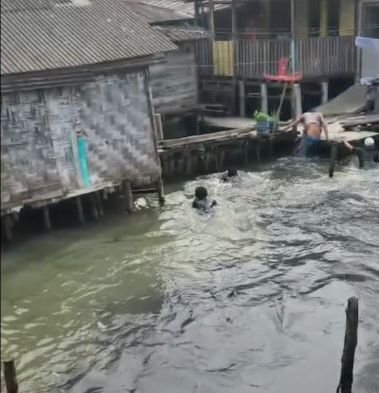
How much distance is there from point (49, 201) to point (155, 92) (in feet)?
57.1

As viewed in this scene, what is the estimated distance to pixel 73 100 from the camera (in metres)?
9.34

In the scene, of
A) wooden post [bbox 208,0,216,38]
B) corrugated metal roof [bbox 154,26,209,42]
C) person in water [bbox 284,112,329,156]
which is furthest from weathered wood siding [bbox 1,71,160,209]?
wooden post [bbox 208,0,216,38]

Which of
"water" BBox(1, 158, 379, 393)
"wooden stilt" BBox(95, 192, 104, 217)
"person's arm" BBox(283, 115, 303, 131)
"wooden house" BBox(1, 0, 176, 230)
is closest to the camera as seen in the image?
"wooden house" BBox(1, 0, 176, 230)

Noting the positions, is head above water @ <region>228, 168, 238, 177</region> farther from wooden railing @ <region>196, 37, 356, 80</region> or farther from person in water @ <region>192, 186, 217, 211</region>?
wooden railing @ <region>196, 37, 356, 80</region>

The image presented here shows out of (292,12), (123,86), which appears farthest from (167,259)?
(292,12)

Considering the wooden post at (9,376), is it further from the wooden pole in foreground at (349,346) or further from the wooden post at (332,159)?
the wooden post at (332,159)

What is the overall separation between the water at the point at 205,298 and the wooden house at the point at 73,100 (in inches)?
54.0

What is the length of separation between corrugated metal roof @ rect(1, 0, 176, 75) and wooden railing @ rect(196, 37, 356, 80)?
32.0 feet

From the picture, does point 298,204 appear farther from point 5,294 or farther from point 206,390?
point 5,294

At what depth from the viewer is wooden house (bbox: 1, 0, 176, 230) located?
417 centimetres

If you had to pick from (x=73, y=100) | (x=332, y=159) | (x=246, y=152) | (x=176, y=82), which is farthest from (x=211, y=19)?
(x=73, y=100)

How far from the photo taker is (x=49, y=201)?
5941mm

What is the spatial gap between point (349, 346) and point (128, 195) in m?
7.30

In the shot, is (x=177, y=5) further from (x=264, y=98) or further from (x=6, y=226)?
(x=6, y=226)
